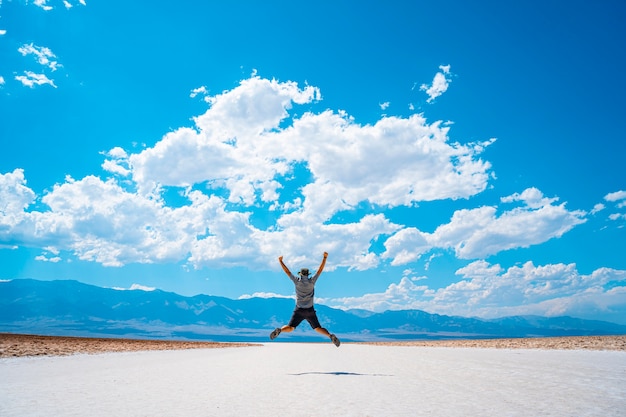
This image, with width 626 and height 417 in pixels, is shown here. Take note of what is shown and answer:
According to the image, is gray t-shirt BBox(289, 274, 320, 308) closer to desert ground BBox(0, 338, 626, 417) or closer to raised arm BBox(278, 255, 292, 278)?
raised arm BBox(278, 255, 292, 278)

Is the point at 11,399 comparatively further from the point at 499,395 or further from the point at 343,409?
the point at 499,395

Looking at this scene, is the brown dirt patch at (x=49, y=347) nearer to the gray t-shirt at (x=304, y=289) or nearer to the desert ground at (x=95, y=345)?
the desert ground at (x=95, y=345)

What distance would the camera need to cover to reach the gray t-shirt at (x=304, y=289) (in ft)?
38.4

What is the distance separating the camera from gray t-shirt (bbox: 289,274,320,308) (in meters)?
Answer: 11.7

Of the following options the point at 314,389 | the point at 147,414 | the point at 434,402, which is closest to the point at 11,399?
the point at 147,414

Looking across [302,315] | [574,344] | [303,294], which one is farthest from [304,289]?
[574,344]

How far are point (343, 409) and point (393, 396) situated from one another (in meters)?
1.42

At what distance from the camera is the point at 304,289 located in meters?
11.8

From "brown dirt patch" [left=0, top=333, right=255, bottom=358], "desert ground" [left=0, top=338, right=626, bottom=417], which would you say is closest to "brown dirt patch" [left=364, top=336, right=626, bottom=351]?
"desert ground" [left=0, top=338, right=626, bottom=417]

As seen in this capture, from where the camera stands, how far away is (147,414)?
5.44 meters

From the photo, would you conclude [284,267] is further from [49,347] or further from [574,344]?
[574,344]

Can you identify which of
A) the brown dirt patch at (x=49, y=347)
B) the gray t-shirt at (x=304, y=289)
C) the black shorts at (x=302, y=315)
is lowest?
the brown dirt patch at (x=49, y=347)

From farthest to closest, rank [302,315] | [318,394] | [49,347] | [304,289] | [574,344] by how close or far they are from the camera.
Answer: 1. [574,344]
2. [49,347]
3. [302,315]
4. [304,289]
5. [318,394]

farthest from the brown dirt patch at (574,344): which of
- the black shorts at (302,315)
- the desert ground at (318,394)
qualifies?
the black shorts at (302,315)
